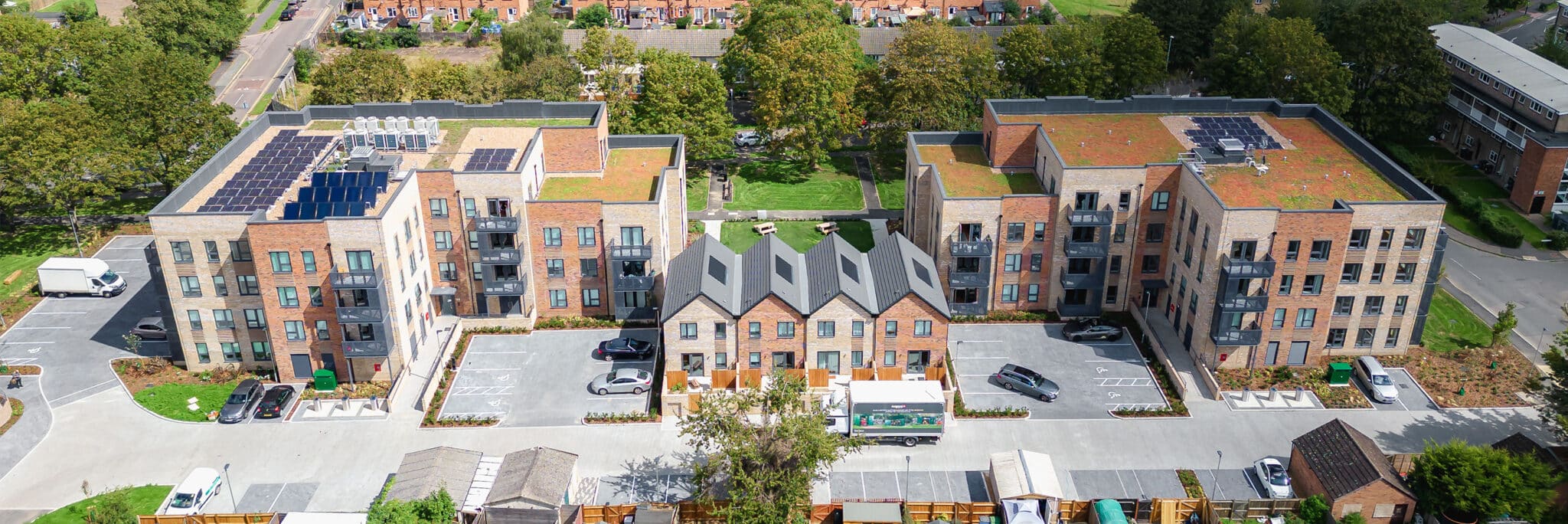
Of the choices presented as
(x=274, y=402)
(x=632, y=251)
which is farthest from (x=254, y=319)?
(x=632, y=251)

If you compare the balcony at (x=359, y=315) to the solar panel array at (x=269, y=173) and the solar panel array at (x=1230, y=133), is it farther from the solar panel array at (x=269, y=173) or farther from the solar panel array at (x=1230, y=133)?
the solar panel array at (x=1230, y=133)

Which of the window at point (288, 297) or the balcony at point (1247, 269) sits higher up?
the balcony at point (1247, 269)

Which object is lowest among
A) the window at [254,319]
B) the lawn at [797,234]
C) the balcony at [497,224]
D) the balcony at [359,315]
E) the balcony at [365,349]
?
the lawn at [797,234]

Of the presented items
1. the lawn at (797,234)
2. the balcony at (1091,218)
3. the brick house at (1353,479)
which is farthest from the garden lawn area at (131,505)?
the brick house at (1353,479)

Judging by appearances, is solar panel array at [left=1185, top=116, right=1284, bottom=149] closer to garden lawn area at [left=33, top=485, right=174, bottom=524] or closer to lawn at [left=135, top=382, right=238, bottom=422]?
lawn at [left=135, top=382, right=238, bottom=422]

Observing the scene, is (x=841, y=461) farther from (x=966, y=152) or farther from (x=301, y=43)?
(x=301, y=43)

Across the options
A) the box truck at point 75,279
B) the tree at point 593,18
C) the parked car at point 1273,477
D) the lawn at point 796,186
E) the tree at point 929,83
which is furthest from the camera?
the tree at point 593,18

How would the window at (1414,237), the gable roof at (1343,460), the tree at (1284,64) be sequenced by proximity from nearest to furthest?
the gable roof at (1343,460) → the window at (1414,237) → the tree at (1284,64)
